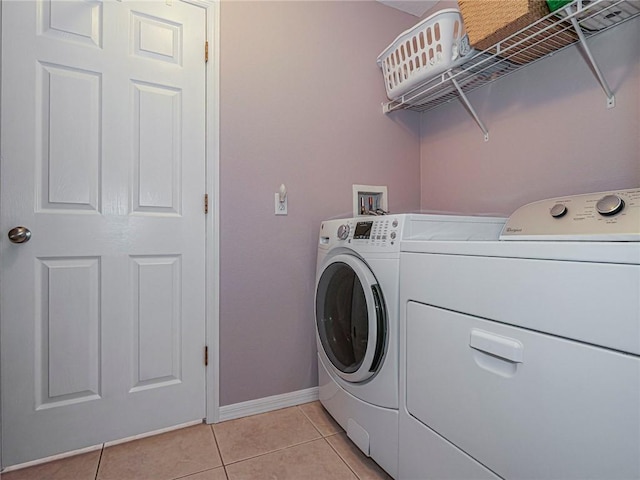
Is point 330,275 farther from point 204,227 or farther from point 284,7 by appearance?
point 284,7

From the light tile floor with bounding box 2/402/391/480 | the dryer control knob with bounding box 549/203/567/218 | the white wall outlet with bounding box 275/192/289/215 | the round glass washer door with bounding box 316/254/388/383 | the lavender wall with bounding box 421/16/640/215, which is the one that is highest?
the lavender wall with bounding box 421/16/640/215

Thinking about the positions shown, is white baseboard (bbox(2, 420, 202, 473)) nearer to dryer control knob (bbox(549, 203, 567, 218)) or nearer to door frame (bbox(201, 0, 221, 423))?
door frame (bbox(201, 0, 221, 423))

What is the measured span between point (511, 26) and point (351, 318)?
1266 millimetres

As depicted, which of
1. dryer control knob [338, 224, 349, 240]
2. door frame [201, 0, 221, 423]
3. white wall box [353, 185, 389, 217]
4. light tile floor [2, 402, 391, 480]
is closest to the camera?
light tile floor [2, 402, 391, 480]

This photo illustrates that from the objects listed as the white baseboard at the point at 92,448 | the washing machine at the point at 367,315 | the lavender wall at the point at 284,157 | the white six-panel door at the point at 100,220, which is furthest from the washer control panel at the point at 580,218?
the white baseboard at the point at 92,448

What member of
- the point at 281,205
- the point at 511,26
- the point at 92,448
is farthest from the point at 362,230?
the point at 92,448

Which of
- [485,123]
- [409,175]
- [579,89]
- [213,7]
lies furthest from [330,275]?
[213,7]

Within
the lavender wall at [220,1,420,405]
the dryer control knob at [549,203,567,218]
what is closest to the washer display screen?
the lavender wall at [220,1,420,405]

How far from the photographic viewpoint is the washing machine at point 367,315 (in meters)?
1.17

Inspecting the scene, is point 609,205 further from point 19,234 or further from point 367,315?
point 19,234

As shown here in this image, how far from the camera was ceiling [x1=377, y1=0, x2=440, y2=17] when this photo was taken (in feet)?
6.62

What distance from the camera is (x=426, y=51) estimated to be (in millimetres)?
1585

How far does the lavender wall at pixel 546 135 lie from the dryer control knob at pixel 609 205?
10.2 inches

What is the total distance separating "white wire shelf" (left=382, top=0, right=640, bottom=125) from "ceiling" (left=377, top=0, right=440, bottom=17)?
63 cm
